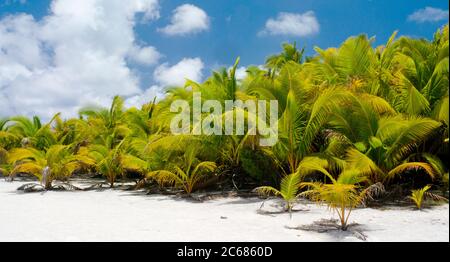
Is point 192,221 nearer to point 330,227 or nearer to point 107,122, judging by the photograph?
point 330,227

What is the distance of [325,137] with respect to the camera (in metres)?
8.51

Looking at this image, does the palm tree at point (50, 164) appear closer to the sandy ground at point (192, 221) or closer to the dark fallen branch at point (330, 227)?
the sandy ground at point (192, 221)

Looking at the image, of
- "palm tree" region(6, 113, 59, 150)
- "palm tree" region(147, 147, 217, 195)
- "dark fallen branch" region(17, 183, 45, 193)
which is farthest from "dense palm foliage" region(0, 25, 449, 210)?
"palm tree" region(6, 113, 59, 150)

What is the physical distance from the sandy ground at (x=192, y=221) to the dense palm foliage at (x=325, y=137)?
45 cm

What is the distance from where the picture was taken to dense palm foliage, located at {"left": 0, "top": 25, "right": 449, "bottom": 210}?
7.09 meters

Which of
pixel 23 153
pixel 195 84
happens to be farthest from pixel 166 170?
pixel 23 153

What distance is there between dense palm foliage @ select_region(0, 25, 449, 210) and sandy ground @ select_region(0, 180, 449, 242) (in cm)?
45

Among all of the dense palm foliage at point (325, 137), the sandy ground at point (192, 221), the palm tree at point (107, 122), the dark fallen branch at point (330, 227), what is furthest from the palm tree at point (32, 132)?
the dark fallen branch at point (330, 227)

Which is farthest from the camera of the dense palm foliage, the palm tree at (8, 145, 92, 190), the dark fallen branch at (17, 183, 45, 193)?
the palm tree at (8, 145, 92, 190)

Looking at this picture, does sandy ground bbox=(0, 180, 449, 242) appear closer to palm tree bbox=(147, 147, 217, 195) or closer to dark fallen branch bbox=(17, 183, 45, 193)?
palm tree bbox=(147, 147, 217, 195)

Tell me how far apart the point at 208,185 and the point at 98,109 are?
28.0 feet

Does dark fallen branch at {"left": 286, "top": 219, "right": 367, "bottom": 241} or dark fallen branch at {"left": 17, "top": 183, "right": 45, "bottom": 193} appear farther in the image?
dark fallen branch at {"left": 17, "top": 183, "right": 45, "bottom": 193}

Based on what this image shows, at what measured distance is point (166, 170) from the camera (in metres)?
9.21
